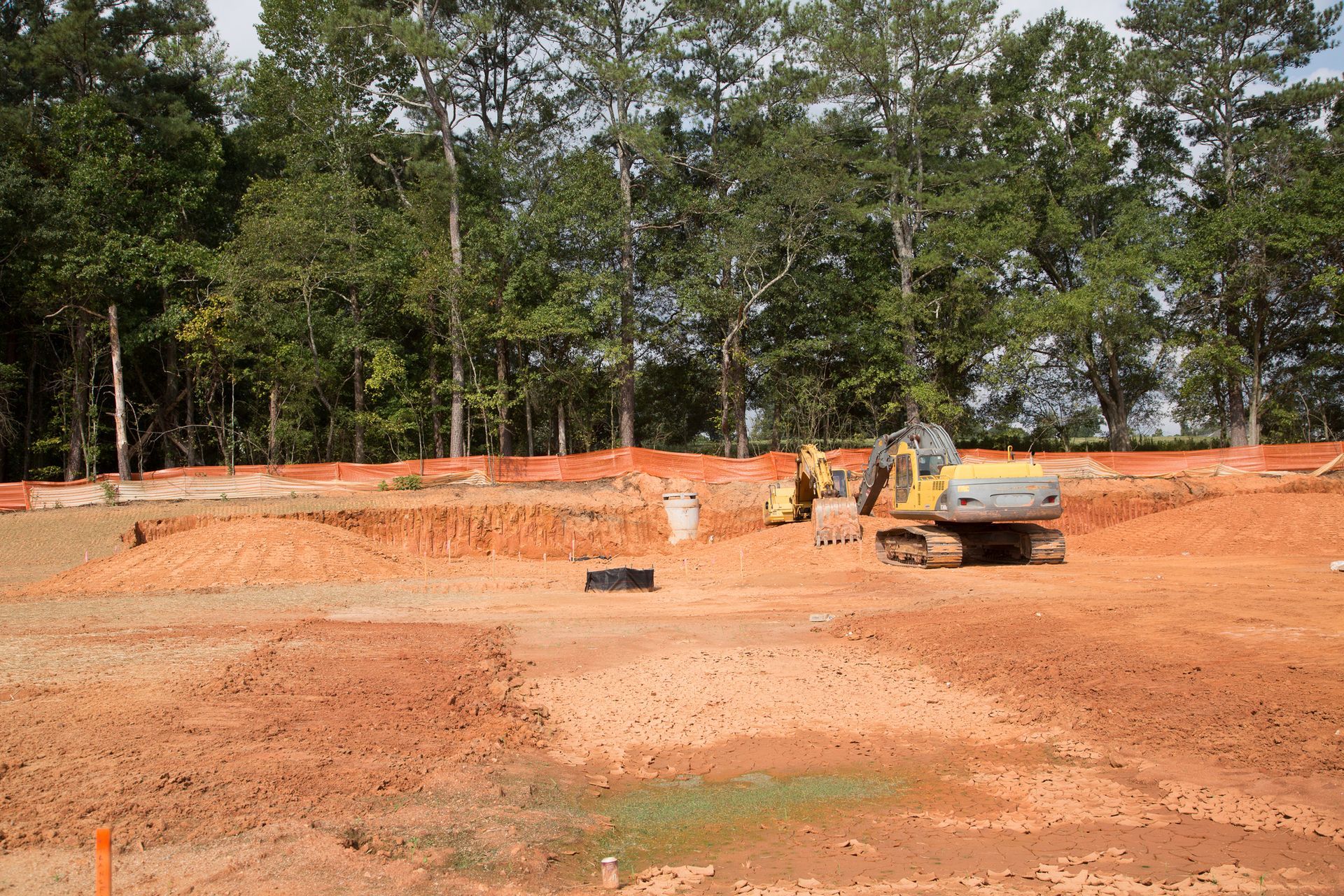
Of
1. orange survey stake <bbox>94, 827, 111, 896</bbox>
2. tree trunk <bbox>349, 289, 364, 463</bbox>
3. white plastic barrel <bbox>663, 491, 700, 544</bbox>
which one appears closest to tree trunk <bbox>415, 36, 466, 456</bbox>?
tree trunk <bbox>349, 289, 364, 463</bbox>

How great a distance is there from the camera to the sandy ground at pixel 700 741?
546cm

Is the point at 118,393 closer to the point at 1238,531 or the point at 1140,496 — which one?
the point at 1140,496

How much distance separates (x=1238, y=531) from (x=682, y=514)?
15108mm

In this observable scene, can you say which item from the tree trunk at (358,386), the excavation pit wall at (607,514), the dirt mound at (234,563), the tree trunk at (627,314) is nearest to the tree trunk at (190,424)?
the tree trunk at (358,386)

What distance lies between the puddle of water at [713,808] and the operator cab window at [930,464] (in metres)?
11.5

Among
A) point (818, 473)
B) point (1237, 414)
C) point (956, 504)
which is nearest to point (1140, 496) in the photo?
point (1237, 414)

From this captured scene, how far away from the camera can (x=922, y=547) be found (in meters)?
18.7

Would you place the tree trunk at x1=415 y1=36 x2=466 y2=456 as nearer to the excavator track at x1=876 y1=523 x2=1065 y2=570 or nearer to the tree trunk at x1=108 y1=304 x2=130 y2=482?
the tree trunk at x1=108 y1=304 x2=130 y2=482

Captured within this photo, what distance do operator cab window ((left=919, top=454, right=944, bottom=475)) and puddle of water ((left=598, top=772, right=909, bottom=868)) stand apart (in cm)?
1149

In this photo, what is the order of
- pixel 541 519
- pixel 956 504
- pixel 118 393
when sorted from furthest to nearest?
1. pixel 118 393
2. pixel 541 519
3. pixel 956 504

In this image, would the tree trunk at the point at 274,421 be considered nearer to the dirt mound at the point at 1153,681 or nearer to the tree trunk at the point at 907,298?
the tree trunk at the point at 907,298

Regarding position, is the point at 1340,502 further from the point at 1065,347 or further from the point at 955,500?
the point at 1065,347

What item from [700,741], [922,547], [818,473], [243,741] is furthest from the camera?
[818,473]

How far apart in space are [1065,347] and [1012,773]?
107 feet
